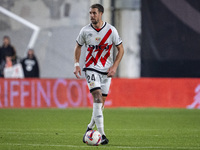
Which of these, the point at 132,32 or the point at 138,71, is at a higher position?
the point at 132,32

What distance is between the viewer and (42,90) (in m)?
18.6

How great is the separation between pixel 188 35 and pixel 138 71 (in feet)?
6.99

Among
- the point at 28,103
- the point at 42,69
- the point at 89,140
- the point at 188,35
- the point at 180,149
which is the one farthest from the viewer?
the point at 42,69

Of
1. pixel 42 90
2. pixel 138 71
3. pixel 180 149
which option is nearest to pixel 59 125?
pixel 180 149

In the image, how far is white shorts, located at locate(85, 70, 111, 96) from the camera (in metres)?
9.17

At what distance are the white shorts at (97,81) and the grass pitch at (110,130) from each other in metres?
0.81

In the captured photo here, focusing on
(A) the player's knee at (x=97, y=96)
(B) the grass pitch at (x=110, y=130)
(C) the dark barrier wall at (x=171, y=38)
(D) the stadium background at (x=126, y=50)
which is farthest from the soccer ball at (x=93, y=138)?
(C) the dark barrier wall at (x=171, y=38)

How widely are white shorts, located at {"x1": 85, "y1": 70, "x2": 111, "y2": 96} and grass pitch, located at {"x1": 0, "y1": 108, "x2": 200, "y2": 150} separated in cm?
81

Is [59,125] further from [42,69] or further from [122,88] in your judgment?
[42,69]

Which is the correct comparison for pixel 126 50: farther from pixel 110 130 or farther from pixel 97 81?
pixel 97 81

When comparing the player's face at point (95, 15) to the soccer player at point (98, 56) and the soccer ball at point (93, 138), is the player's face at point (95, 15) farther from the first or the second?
the soccer ball at point (93, 138)

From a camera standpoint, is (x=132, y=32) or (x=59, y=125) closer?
(x=59, y=125)

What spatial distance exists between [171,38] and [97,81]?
1303 centimetres

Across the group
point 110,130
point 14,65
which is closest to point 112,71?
point 110,130
